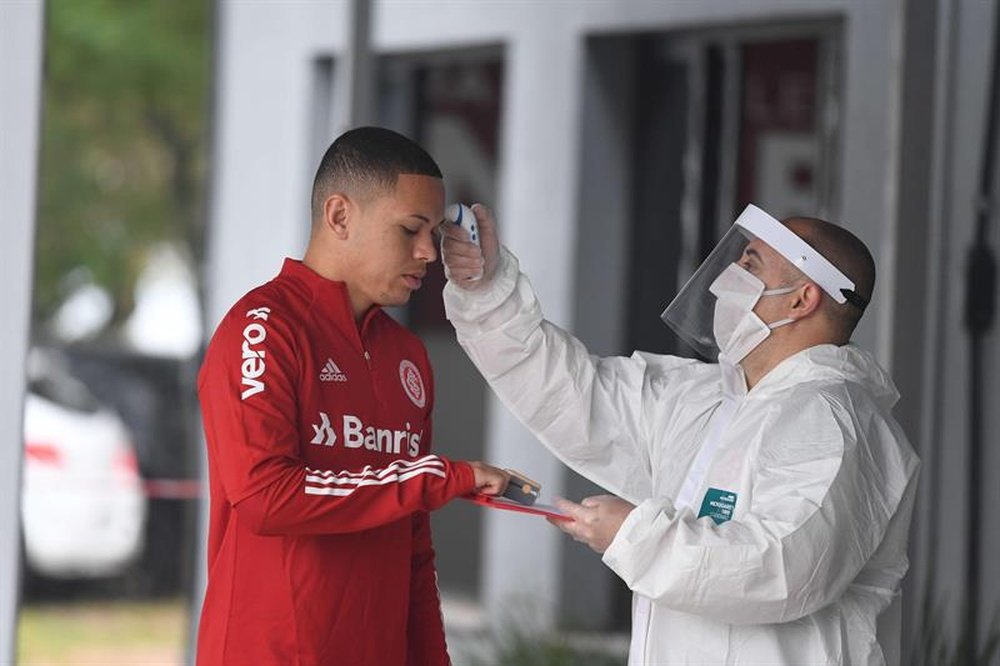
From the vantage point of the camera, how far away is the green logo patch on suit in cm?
291

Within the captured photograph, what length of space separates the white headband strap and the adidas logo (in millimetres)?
809

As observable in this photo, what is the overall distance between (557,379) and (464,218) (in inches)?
14.8

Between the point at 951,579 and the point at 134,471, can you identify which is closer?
the point at 951,579

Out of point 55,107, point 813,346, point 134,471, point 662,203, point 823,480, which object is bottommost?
point 134,471

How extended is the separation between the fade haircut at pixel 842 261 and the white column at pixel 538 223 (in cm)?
349

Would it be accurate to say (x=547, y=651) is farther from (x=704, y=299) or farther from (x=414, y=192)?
(x=414, y=192)

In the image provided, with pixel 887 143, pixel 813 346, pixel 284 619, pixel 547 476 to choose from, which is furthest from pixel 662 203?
pixel 284 619

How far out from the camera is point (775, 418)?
2889mm

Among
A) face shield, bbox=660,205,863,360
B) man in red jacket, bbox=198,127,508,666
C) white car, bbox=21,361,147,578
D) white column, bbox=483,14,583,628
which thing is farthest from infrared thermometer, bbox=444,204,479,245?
white car, bbox=21,361,147,578

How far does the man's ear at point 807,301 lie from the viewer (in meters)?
3.05

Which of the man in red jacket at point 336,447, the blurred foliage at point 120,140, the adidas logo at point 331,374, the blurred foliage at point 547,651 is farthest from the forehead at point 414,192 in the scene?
the blurred foliage at point 120,140

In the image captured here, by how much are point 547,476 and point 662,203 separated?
1.18m

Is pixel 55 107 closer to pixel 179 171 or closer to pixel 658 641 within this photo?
pixel 179 171

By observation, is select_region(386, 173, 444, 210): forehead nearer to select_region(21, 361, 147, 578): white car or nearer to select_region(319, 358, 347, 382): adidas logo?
select_region(319, 358, 347, 382): adidas logo
